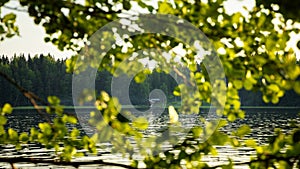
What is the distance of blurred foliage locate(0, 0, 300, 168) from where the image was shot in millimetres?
3479

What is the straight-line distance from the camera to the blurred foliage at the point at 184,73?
11.4 feet

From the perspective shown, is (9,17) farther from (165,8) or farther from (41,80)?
(41,80)

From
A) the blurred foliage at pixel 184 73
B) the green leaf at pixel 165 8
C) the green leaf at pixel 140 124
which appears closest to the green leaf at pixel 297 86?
the blurred foliage at pixel 184 73

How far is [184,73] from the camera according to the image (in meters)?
4.20

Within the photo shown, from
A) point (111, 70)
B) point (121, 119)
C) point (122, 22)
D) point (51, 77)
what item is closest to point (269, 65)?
point (121, 119)

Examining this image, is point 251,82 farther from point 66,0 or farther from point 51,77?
point 51,77

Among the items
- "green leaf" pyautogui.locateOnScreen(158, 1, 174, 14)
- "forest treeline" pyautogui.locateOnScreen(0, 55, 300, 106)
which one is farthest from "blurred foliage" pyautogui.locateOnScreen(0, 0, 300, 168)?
"forest treeline" pyautogui.locateOnScreen(0, 55, 300, 106)

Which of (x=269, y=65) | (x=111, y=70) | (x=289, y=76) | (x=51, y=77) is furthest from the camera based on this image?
(x=51, y=77)

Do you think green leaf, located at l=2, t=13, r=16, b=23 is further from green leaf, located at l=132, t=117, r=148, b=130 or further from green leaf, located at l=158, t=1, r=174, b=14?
green leaf, located at l=132, t=117, r=148, b=130

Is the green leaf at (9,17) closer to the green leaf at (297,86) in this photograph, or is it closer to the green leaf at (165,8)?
the green leaf at (165,8)

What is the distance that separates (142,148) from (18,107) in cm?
14373

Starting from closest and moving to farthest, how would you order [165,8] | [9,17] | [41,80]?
[165,8], [9,17], [41,80]

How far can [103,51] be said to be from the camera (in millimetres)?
4652

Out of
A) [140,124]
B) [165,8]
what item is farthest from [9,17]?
[140,124]
